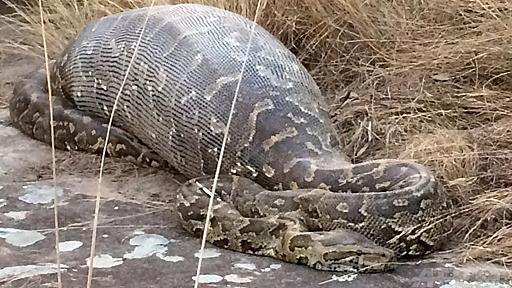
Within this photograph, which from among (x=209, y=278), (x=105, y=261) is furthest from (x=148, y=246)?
(x=209, y=278)

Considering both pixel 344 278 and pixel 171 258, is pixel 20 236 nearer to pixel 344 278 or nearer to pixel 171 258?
pixel 171 258

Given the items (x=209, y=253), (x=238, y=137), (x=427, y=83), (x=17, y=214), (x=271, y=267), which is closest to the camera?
(x=271, y=267)

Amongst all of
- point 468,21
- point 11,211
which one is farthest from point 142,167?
point 468,21

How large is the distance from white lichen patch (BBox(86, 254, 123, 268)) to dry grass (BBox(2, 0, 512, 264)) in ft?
3.90

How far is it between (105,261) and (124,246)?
15 centimetres

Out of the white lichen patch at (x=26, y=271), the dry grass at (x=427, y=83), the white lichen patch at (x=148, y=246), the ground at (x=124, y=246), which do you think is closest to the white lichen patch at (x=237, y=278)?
the ground at (x=124, y=246)

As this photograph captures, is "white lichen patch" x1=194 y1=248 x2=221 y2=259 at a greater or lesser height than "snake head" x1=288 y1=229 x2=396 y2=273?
lesser

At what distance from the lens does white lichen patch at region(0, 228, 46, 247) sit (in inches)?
146

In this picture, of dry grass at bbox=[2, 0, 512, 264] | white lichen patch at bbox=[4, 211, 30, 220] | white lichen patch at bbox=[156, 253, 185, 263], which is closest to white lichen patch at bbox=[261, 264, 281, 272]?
white lichen patch at bbox=[156, 253, 185, 263]

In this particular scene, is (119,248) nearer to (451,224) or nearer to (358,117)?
(451,224)

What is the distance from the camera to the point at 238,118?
421 centimetres

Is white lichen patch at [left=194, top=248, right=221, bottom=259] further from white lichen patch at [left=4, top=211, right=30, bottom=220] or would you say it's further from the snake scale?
white lichen patch at [left=4, top=211, right=30, bottom=220]

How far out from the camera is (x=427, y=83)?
480 centimetres

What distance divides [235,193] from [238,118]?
1.34 feet
